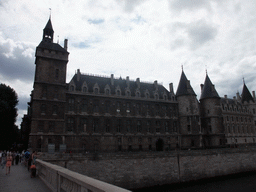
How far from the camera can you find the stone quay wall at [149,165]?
2497cm

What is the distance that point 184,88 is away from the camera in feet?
165

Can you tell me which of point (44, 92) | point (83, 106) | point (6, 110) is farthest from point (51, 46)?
point (6, 110)

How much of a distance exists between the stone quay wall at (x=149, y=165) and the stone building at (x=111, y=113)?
10.9m

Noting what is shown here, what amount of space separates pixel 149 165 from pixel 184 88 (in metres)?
27.2

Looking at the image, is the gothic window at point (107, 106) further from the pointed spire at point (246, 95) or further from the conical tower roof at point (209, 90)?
the pointed spire at point (246, 95)

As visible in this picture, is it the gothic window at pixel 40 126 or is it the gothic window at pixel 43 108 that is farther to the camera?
the gothic window at pixel 43 108

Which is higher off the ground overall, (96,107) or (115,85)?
(115,85)

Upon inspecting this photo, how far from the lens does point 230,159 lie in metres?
36.5

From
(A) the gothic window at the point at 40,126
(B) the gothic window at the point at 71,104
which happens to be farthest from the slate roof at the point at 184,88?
(A) the gothic window at the point at 40,126

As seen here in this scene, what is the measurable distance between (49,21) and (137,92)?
950 inches

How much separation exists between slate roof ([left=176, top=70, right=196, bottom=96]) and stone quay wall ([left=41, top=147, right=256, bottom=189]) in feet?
56.6

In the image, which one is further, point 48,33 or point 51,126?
point 48,33

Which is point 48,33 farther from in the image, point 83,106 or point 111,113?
point 111,113

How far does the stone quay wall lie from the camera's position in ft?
81.9
